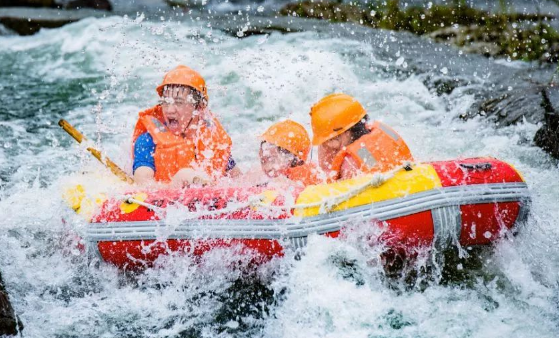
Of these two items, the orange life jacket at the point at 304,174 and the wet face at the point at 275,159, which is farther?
the wet face at the point at 275,159

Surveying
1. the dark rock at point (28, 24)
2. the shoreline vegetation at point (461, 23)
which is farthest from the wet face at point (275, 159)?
the dark rock at point (28, 24)

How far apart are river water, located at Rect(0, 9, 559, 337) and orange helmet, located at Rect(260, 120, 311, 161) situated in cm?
97

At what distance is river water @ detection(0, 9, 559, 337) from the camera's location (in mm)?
3896

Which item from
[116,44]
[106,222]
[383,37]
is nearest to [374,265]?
[106,222]

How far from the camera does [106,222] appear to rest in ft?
13.8

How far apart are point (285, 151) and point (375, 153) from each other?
0.78 m

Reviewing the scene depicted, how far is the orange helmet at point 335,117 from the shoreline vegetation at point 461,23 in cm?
493

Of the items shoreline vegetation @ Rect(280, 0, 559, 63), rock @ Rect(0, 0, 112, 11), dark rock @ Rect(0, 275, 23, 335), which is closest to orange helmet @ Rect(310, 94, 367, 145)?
dark rock @ Rect(0, 275, 23, 335)

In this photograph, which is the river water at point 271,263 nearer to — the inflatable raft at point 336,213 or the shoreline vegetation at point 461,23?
the inflatable raft at point 336,213

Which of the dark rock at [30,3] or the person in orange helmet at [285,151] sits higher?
the dark rock at [30,3]

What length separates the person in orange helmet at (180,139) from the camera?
4828 mm

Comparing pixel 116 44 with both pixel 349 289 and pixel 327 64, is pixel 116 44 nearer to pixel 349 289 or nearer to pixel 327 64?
pixel 327 64

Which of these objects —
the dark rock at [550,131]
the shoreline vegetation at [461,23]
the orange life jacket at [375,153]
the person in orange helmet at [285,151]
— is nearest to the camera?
the orange life jacket at [375,153]

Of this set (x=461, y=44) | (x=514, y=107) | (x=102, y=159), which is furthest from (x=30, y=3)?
(x=514, y=107)
